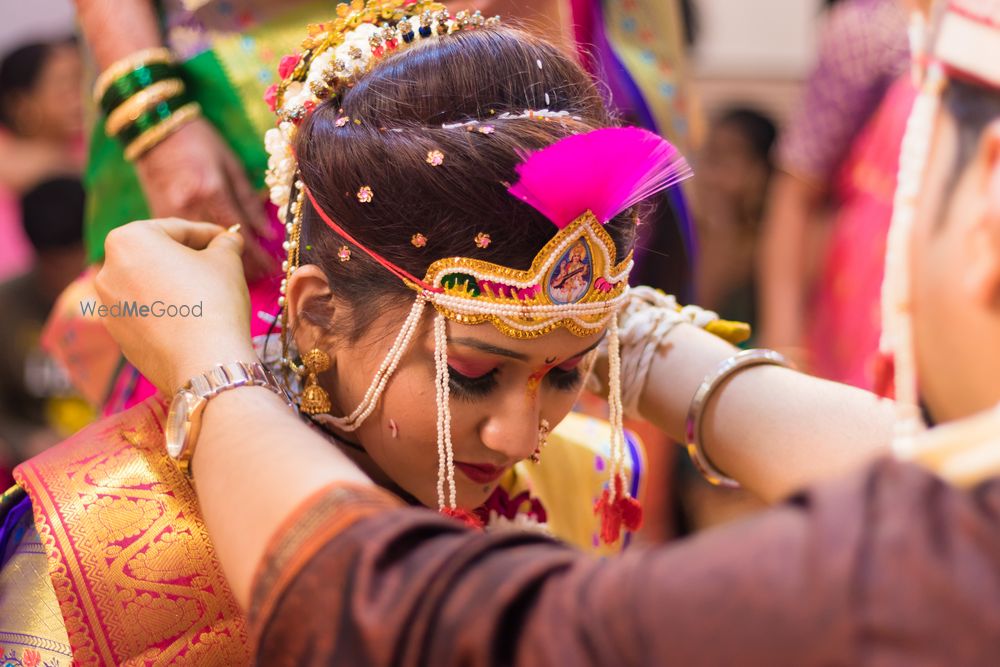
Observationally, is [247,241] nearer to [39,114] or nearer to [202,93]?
[202,93]

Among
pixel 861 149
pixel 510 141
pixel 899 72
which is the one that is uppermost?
pixel 510 141

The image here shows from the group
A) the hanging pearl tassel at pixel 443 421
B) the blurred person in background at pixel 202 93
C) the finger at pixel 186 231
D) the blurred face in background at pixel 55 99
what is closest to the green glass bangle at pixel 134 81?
the blurred person in background at pixel 202 93

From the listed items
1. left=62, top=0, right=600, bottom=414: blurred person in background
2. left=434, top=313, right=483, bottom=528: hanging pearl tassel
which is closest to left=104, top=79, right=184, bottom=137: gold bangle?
left=62, top=0, right=600, bottom=414: blurred person in background

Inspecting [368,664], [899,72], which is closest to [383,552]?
[368,664]


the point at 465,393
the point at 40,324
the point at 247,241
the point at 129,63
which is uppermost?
the point at 129,63

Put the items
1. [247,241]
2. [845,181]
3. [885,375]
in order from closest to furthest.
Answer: [885,375]
[247,241]
[845,181]

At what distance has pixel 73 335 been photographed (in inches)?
83.7

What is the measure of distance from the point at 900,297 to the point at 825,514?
214 millimetres

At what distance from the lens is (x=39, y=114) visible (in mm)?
3629

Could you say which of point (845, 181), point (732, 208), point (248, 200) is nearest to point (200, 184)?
point (248, 200)

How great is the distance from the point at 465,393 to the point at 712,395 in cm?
36

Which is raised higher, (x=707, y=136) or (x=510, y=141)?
(x=510, y=141)

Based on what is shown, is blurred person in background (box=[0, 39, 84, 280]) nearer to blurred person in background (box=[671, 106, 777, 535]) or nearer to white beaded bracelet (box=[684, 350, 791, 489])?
blurred person in background (box=[671, 106, 777, 535])

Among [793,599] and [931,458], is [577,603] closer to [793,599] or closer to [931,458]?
[793,599]
